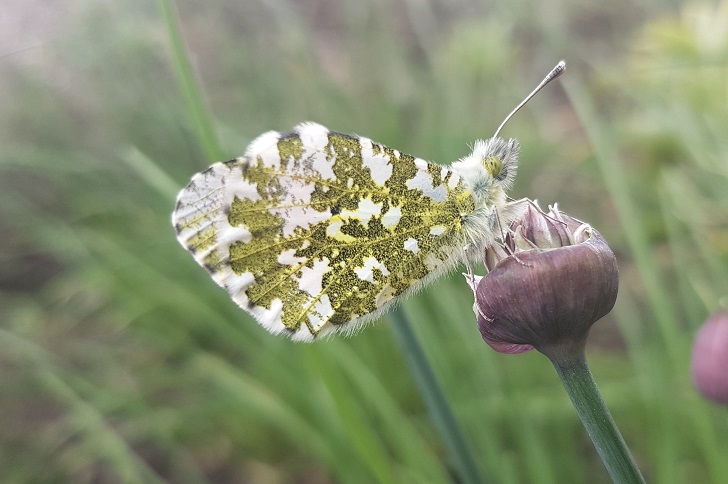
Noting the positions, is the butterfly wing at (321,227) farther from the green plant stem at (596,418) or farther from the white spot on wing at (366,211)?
the green plant stem at (596,418)

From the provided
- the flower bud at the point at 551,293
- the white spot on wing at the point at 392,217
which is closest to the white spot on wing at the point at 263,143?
the white spot on wing at the point at 392,217

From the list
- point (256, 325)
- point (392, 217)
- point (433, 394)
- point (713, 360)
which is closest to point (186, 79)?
point (392, 217)

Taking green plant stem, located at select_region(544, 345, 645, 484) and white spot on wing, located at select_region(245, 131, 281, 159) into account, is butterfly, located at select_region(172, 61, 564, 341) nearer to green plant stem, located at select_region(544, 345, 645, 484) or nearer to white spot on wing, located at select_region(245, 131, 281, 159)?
white spot on wing, located at select_region(245, 131, 281, 159)

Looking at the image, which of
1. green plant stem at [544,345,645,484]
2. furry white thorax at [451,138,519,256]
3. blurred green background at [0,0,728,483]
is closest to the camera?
green plant stem at [544,345,645,484]

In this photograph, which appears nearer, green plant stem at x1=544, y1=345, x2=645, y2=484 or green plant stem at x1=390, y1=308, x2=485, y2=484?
green plant stem at x1=544, y1=345, x2=645, y2=484

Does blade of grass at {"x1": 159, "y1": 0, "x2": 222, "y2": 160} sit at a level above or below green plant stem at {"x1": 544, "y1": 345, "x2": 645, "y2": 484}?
above

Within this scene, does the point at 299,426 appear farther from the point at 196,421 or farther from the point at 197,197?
the point at 197,197

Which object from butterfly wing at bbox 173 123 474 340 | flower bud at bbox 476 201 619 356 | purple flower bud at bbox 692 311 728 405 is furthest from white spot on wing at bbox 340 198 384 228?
purple flower bud at bbox 692 311 728 405

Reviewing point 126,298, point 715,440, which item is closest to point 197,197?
point 715,440
